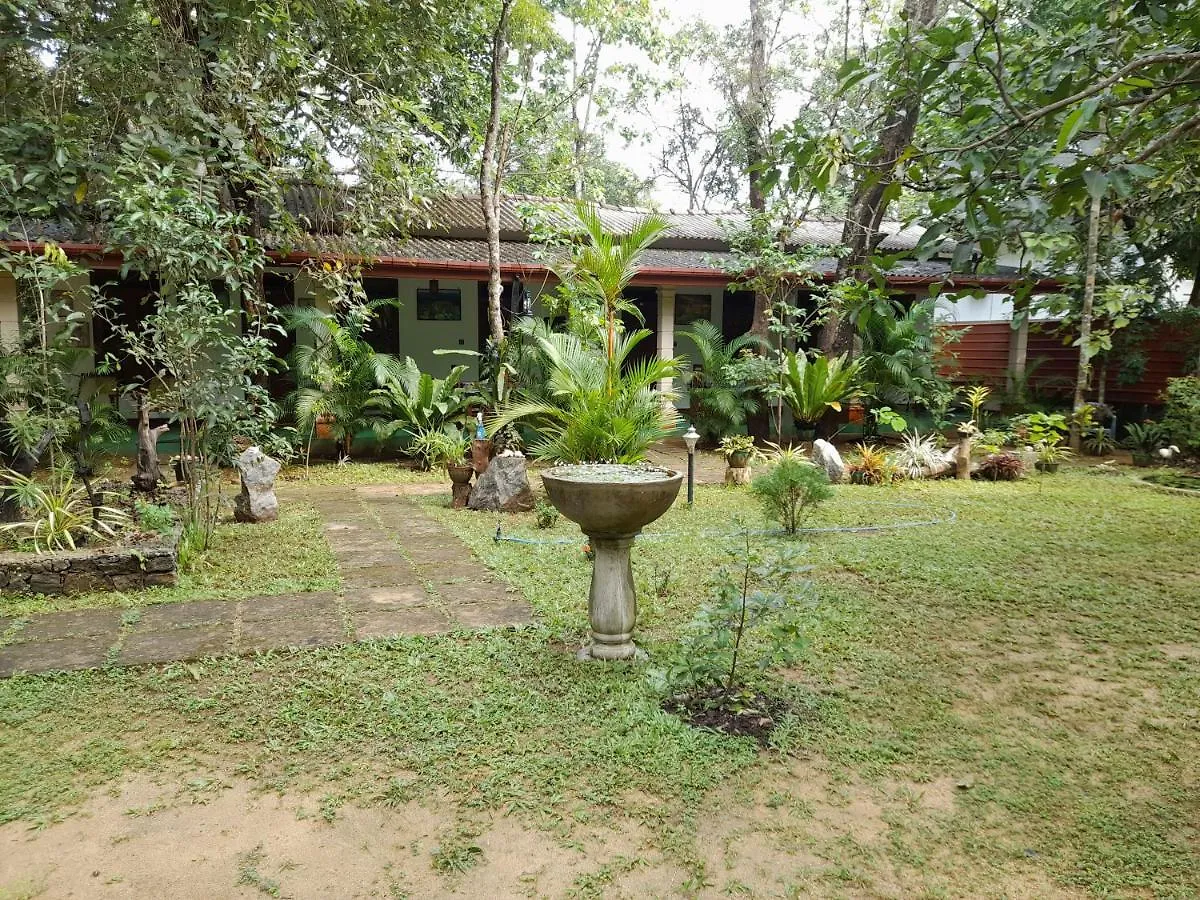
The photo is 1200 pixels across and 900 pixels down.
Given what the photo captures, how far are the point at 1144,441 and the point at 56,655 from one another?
11.2 meters

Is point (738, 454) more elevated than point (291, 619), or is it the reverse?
point (738, 454)

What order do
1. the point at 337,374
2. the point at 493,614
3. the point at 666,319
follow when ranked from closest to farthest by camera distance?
the point at 493,614, the point at 337,374, the point at 666,319

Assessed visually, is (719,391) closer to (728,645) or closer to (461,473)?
(461,473)

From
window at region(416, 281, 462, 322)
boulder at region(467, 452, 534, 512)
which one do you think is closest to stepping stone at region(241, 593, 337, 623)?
boulder at region(467, 452, 534, 512)

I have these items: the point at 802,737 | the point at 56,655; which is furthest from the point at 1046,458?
the point at 56,655

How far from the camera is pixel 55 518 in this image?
15.1 feet

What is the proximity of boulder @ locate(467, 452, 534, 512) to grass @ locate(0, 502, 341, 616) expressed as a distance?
4.52 feet

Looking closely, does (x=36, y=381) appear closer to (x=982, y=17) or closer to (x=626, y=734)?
(x=626, y=734)

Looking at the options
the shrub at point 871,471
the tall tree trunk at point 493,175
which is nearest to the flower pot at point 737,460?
the shrub at point 871,471

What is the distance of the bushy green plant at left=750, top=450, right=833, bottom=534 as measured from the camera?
5.44m

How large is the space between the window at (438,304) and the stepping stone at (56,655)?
8.46m

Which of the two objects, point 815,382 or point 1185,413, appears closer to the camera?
point 1185,413

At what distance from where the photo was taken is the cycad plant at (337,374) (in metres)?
8.72

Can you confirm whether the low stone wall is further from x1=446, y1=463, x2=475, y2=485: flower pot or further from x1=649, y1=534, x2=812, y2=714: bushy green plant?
x1=649, y1=534, x2=812, y2=714: bushy green plant
